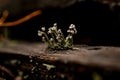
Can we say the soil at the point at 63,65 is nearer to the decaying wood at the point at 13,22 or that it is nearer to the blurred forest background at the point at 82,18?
the blurred forest background at the point at 82,18

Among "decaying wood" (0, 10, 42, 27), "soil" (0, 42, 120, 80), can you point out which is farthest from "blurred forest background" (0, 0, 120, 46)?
"soil" (0, 42, 120, 80)

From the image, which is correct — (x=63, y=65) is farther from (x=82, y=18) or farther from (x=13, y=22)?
(x=13, y=22)

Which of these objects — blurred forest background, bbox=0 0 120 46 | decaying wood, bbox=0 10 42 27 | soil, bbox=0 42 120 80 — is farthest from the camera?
decaying wood, bbox=0 10 42 27

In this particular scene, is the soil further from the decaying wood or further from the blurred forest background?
the decaying wood

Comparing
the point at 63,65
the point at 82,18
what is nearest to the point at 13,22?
the point at 82,18

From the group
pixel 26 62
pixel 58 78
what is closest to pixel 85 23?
pixel 26 62
